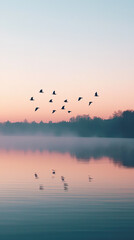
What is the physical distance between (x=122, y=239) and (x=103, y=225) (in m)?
2.88

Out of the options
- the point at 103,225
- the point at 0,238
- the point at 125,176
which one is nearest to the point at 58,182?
the point at 125,176

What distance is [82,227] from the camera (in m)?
23.6

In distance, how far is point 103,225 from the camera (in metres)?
24.0

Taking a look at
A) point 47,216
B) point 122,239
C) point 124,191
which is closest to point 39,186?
point 124,191

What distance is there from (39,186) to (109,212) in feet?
48.3


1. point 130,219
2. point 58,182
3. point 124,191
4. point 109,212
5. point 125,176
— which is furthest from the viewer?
point 125,176

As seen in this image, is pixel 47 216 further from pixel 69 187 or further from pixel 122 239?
pixel 69 187

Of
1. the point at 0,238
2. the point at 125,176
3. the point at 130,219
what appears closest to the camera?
the point at 0,238

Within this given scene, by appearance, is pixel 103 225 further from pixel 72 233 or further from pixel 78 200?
pixel 78 200

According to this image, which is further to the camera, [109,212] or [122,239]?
[109,212]

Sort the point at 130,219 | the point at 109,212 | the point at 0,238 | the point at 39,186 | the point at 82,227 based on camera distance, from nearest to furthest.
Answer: the point at 0,238
the point at 82,227
the point at 130,219
the point at 109,212
the point at 39,186

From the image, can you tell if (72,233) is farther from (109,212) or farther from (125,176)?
(125,176)

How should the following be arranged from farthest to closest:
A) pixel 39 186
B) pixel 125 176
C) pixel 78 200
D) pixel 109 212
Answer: pixel 125 176 → pixel 39 186 → pixel 78 200 → pixel 109 212

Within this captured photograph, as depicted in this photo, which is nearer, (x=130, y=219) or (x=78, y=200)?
(x=130, y=219)
